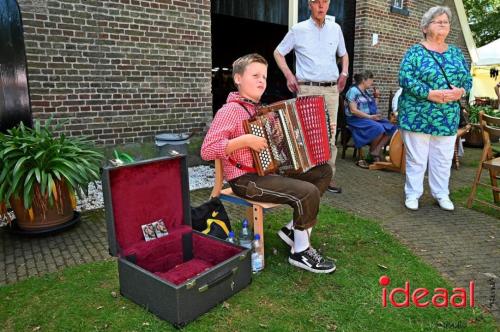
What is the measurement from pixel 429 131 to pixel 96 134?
14.0 feet

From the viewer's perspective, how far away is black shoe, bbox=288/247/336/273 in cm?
299

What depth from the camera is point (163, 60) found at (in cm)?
583

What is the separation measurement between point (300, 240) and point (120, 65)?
3829 millimetres

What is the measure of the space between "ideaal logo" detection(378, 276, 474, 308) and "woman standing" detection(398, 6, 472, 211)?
1850 mm

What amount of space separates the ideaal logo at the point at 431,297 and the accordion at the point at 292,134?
1.08 m

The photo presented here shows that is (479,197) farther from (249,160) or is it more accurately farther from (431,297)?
(249,160)

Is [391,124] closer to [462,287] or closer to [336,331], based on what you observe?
[462,287]

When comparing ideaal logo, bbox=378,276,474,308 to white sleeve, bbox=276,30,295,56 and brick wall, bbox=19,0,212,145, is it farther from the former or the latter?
brick wall, bbox=19,0,212,145

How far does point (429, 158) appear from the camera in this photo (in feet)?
14.7

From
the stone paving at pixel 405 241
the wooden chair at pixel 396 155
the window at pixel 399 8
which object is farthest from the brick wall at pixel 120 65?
the window at pixel 399 8

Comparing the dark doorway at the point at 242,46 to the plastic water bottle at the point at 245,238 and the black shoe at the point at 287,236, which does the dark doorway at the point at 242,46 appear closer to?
the black shoe at the point at 287,236

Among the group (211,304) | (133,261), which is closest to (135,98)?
(133,261)

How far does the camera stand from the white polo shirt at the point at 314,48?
4.63 m

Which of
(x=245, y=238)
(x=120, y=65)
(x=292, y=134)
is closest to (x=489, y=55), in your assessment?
(x=120, y=65)
